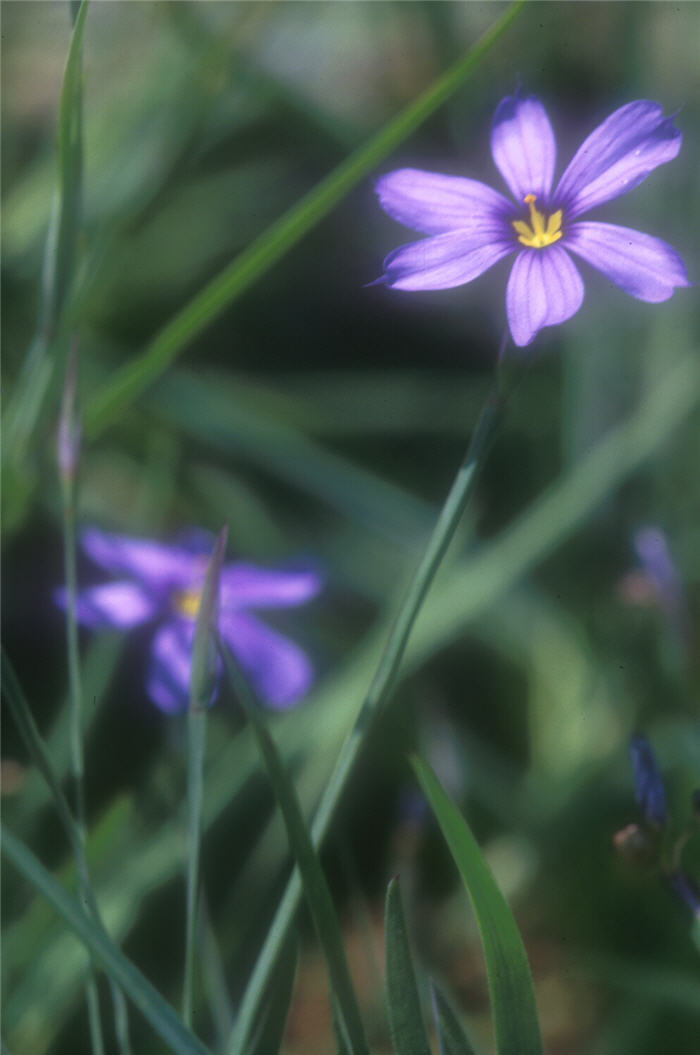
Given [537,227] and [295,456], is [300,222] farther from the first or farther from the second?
[295,456]

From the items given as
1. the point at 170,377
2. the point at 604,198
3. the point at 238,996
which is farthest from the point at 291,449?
the point at 604,198

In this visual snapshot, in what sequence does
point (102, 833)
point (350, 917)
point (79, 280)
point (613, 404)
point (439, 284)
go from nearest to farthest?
point (439, 284) < point (102, 833) < point (79, 280) < point (350, 917) < point (613, 404)

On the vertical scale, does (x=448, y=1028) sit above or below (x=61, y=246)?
below

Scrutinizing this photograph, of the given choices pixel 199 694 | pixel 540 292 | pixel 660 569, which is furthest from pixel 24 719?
pixel 660 569

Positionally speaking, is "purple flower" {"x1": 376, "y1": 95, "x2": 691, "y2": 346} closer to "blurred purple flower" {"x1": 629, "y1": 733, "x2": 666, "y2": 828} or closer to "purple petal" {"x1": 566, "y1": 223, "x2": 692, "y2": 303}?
"purple petal" {"x1": 566, "y1": 223, "x2": 692, "y2": 303}

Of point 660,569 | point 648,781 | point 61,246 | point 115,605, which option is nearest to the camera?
point 648,781

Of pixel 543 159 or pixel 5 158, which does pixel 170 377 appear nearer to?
pixel 5 158
